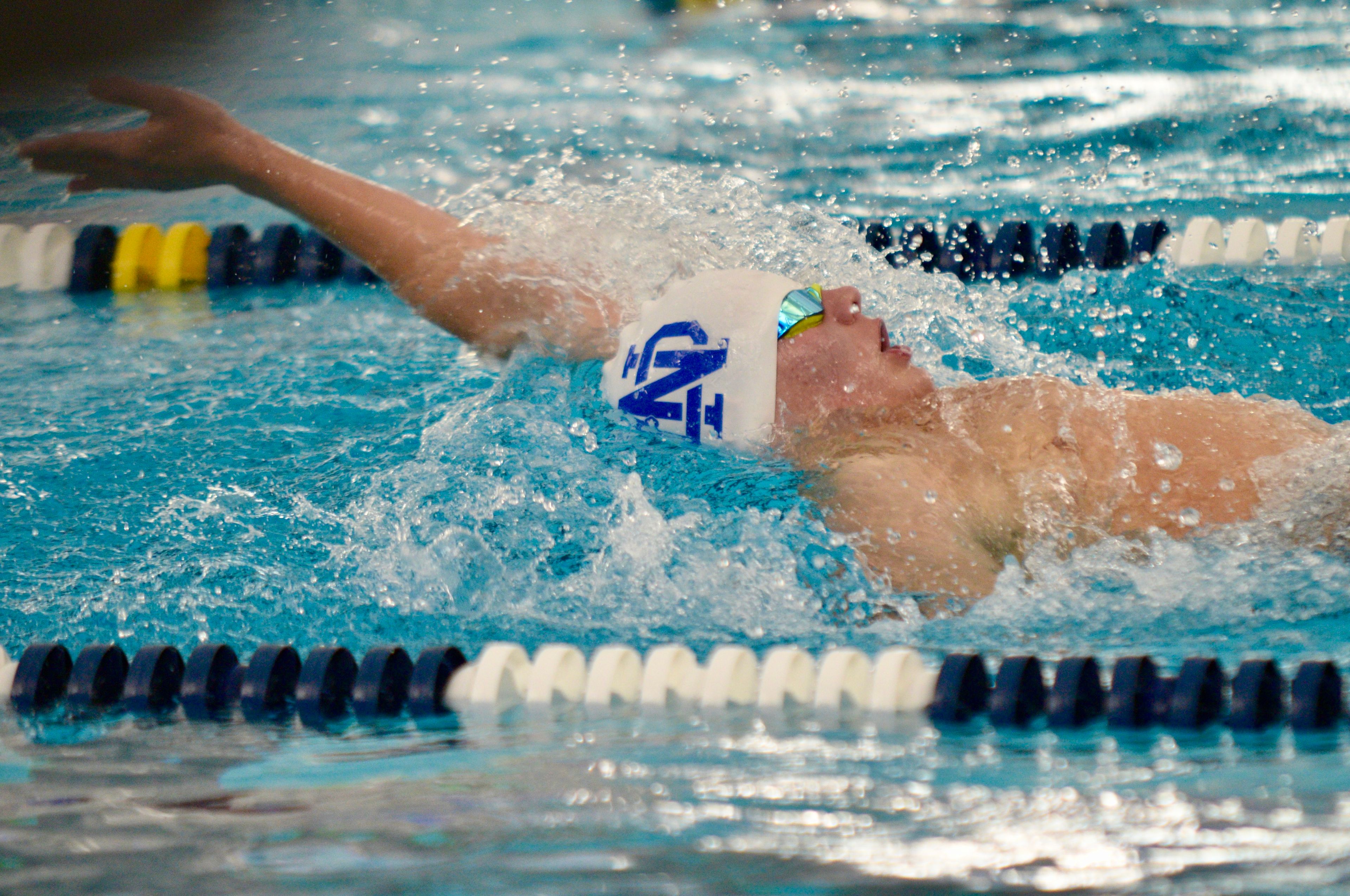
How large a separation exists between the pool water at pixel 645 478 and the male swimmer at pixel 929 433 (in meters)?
0.07

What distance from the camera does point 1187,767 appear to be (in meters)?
1.35

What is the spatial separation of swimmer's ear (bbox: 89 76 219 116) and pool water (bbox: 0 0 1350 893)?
64cm

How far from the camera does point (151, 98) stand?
2807 millimetres

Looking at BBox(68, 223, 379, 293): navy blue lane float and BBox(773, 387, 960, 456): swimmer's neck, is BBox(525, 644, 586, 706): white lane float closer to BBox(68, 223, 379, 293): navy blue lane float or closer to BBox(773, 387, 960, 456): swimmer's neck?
BBox(773, 387, 960, 456): swimmer's neck

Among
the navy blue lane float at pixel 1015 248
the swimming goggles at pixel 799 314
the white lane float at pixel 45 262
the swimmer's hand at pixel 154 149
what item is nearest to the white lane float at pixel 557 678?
the swimming goggles at pixel 799 314

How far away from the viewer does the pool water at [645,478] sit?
1.19 meters

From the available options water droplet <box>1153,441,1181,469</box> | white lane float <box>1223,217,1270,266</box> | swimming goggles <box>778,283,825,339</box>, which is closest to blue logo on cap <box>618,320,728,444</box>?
swimming goggles <box>778,283,825,339</box>

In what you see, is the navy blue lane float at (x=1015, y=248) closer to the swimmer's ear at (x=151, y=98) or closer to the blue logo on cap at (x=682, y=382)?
the blue logo on cap at (x=682, y=382)

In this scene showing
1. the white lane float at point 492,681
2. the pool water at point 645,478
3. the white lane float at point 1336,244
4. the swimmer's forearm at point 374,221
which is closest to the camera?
the pool water at point 645,478

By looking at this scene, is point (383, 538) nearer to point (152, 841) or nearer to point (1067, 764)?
point (152, 841)

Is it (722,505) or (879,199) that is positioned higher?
(879,199)

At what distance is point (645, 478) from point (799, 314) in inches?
16.4

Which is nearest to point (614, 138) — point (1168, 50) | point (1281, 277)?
point (1168, 50)

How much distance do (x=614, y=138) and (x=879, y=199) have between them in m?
1.13
